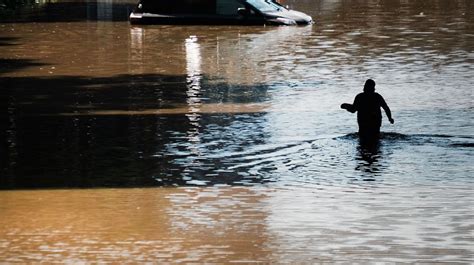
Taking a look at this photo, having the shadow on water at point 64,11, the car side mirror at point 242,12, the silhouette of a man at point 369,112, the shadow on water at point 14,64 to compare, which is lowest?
the shadow on water at point 64,11

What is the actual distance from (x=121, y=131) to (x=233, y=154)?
2.68 m

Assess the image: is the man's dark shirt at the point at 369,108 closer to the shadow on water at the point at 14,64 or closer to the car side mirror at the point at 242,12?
the shadow on water at the point at 14,64

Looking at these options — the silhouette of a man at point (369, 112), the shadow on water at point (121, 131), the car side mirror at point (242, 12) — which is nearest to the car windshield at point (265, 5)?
the car side mirror at point (242, 12)

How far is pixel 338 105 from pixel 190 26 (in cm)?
1825

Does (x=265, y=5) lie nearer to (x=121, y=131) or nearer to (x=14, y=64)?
(x=14, y=64)

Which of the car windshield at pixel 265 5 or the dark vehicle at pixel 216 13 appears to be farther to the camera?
the car windshield at pixel 265 5

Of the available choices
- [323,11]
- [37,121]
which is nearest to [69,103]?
[37,121]

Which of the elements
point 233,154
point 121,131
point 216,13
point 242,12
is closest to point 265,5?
point 242,12

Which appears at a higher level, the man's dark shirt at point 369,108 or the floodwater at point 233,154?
the man's dark shirt at point 369,108

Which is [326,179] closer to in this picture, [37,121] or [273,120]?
[273,120]

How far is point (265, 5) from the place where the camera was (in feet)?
128

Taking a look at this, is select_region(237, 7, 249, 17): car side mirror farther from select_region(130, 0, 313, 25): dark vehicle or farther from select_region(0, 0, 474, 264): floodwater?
select_region(0, 0, 474, 264): floodwater

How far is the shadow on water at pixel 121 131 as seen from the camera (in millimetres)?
14922

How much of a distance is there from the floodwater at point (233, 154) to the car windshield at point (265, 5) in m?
6.22
